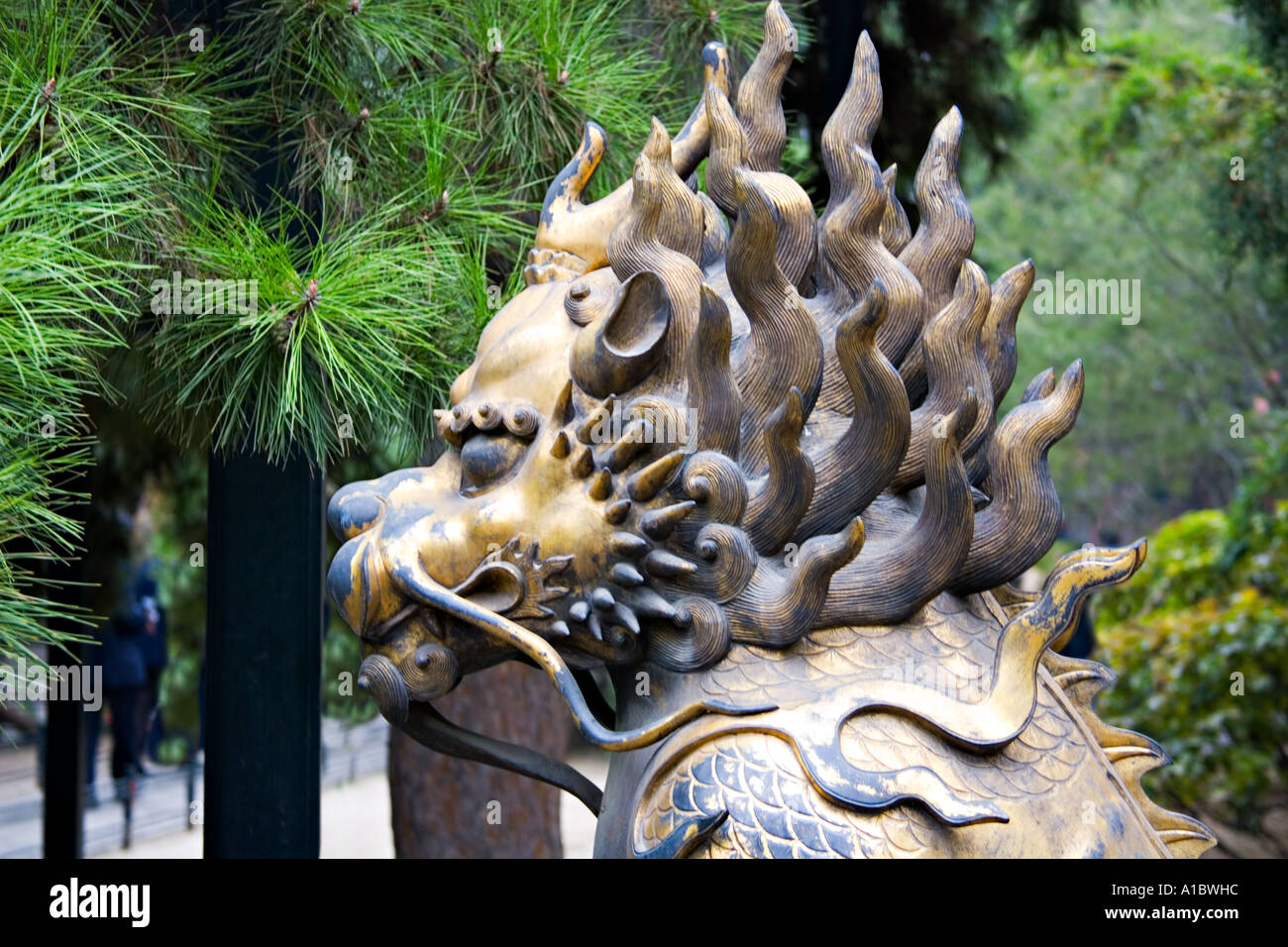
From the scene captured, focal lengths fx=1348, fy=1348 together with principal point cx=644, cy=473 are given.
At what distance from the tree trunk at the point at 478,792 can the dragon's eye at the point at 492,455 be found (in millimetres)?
2416

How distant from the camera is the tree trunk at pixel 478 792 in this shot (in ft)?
12.8

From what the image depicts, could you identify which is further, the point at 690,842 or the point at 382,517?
the point at 382,517

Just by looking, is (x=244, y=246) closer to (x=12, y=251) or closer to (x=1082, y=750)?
(x=12, y=251)

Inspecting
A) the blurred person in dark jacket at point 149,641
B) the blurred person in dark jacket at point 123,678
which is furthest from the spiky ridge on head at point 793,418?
the blurred person in dark jacket at point 149,641

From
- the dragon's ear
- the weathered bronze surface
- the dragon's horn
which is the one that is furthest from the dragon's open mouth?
the dragon's horn

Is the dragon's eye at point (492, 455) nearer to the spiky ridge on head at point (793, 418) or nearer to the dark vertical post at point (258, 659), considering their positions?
the spiky ridge on head at point (793, 418)

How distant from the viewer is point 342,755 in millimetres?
8352

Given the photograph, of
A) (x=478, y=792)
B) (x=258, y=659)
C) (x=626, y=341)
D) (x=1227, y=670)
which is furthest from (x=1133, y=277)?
(x=626, y=341)

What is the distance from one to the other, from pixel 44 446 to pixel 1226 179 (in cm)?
380

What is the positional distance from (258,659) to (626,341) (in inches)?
47.4

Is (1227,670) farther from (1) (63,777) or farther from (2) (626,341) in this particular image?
(2) (626,341)

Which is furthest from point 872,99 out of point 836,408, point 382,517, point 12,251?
point 12,251

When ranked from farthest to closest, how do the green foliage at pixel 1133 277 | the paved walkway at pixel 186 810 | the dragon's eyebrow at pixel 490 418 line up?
1. the green foliage at pixel 1133 277
2. the paved walkway at pixel 186 810
3. the dragon's eyebrow at pixel 490 418

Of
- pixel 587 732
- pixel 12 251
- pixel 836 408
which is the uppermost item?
pixel 12 251
